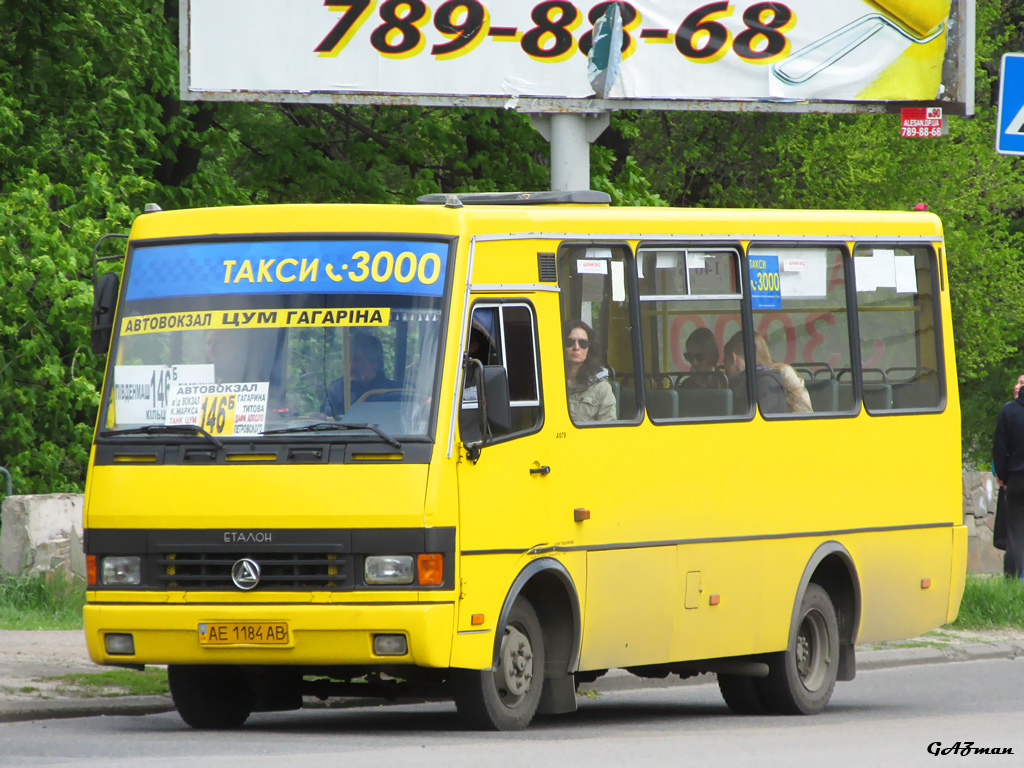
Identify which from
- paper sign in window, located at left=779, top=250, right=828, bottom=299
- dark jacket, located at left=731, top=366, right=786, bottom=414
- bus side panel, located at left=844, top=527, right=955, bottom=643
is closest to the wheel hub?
dark jacket, located at left=731, top=366, right=786, bottom=414

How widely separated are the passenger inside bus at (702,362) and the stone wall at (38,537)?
6.18 m

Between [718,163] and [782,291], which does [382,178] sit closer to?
[718,163]

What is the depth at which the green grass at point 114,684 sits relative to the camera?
12219 millimetres

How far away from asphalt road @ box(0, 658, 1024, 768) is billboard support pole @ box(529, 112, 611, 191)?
6.45m

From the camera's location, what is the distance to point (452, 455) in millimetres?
9883

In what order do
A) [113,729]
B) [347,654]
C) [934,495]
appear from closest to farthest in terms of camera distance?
[347,654]
[113,729]
[934,495]

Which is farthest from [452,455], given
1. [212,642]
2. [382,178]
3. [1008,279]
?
[1008,279]

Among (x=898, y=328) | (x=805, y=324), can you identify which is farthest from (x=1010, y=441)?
(x=805, y=324)

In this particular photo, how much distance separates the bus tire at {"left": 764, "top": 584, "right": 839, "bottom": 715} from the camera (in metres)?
12.6

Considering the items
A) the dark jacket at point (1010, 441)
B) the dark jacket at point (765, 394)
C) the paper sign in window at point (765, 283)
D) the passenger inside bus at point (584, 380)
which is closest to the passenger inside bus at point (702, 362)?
the dark jacket at point (765, 394)

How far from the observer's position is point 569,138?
1892cm

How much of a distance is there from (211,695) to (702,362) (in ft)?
11.2

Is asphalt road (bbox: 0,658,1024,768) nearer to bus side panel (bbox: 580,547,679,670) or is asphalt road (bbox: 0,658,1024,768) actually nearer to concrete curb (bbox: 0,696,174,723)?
concrete curb (bbox: 0,696,174,723)

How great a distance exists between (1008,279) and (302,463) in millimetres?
26880
